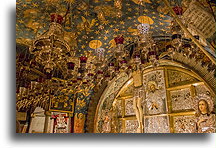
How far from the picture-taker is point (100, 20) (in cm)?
344

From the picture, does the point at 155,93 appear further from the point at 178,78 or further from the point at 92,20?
the point at 92,20

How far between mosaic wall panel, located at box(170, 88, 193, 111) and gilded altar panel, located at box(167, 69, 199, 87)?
0.49 feet

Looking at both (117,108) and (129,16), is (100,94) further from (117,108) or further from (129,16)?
(129,16)

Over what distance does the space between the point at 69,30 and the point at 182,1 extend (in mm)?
1811

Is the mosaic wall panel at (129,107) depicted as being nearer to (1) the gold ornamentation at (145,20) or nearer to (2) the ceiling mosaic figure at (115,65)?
(2) the ceiling mosaic figure at (115,65)

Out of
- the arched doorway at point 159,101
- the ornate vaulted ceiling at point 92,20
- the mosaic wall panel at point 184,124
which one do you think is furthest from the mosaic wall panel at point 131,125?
the ornate vaulted ceiling at point 92,20

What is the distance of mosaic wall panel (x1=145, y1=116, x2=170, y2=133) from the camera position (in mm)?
3875

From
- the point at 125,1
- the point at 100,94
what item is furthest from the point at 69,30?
the point at 100,94

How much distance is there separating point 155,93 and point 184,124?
0.78 meters

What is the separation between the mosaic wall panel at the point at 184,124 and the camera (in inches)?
140

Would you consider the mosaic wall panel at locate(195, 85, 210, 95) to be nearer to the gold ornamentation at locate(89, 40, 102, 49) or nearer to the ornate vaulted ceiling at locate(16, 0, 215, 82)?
the ornate vaulted ceiling at locate(16, 0, 215, 82)

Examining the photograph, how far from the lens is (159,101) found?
393cm

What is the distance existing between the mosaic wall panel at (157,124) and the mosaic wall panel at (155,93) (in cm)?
13

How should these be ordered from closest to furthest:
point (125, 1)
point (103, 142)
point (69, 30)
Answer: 1. point (103, 142)
2. point (125, 1)
3. point (69, 30)
